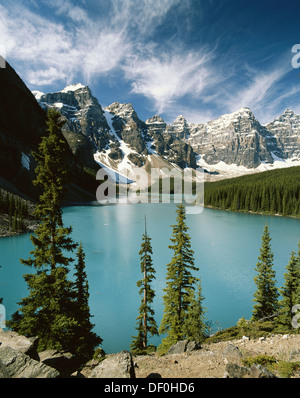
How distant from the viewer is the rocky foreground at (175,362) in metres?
4.57

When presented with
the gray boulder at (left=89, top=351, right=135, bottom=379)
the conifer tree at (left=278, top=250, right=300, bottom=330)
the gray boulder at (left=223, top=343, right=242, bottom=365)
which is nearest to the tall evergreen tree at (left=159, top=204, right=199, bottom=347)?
the gray boulder at (left=223, top=343, right=242, bottom=365)

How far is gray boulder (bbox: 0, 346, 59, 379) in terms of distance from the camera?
4.30m

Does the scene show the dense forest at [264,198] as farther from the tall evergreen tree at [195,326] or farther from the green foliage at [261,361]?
the green foliage at [261,361]

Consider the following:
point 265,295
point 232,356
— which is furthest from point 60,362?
point 265,295

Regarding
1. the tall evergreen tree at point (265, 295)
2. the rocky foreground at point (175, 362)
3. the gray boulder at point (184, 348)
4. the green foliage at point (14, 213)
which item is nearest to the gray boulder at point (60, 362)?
the rocky foreground at point (175, 362)

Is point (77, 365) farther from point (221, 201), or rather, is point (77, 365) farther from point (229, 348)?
point (221, 201)

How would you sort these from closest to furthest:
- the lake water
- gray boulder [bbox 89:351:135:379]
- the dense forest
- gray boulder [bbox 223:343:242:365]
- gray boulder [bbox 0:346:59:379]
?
gray boulder [bbox 0:346:59:379] < gray boulder [bbox 89:351:135:379] < gray boulder [bbox 223:343:242:365] < the lake water < the dense forest

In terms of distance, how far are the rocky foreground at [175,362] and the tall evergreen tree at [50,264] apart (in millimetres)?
1865

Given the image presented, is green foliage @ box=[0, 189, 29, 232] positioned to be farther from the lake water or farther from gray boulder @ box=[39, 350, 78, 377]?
gray boulder @ box=[39, 350, 78, 377]

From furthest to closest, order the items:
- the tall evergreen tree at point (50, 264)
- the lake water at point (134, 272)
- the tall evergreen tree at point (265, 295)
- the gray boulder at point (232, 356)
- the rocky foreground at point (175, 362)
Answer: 1. the lake water at point (134, 272)
2. the tall evergreen tree at point (265, 295)
3. the tall evergreen tree at point (50, 264)
4. the gray boulder at point (232, 356)
5. the rocky foreground at point (175, 362)

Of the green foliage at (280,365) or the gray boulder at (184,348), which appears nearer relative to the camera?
the green foliage at (280,365)

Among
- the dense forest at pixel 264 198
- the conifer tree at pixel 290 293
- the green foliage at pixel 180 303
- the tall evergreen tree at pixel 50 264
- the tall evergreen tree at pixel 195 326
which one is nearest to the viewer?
the tall evergreen tree at pixel 50 264

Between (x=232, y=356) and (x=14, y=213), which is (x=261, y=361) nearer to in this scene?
(x=232, y=356)

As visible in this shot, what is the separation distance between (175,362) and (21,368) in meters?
5.57
